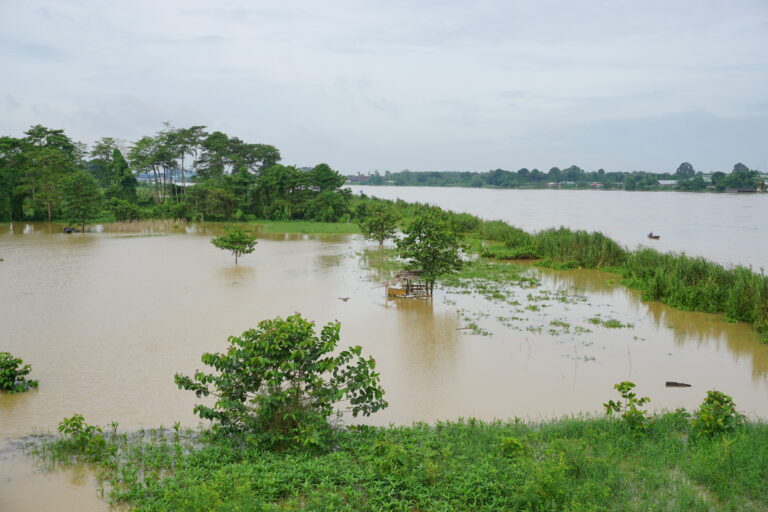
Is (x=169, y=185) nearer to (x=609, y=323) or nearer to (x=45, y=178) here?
(x=45, y=178)

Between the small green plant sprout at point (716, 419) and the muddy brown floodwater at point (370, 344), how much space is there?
1401 millimetres

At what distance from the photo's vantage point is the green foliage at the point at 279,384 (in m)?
5.39

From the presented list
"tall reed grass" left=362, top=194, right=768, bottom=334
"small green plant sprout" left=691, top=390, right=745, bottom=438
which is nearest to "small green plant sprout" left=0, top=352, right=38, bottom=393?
"small green plant sprout" left=691, top=390, right=745, bottom=438

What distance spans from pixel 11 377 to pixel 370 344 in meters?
5.54

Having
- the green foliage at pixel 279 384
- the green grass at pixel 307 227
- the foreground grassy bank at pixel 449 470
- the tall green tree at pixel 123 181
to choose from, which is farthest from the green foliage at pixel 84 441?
the tall green tree at pixel 123 181

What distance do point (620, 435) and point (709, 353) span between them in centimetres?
522

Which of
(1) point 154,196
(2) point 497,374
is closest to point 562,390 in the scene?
(2) point 497,374

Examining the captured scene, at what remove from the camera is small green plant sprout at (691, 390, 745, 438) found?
552cm

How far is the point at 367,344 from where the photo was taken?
389 inches

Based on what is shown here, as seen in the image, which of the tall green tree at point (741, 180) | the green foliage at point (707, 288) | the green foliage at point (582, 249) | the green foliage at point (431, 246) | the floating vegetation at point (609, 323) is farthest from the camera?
the tall green tree at point (741, 180)

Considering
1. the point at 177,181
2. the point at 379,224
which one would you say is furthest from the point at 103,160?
the point at 379,224

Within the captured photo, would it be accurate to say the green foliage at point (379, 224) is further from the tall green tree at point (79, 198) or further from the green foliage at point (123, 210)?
the green foliage at point (123, 210)

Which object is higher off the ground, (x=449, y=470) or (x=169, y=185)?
(x=169, y=185)

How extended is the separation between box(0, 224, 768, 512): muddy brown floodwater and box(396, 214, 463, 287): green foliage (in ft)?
3.01
